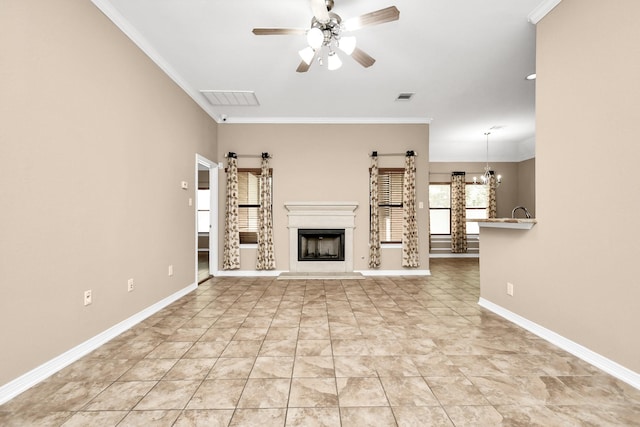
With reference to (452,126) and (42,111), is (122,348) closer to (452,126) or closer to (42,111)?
(42,111)

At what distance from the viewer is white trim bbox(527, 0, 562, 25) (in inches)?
103

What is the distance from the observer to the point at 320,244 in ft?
18.8

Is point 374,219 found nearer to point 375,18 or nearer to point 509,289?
point 509,289

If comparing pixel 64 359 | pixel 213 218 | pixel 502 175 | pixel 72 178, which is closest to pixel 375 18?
pixel 72 178

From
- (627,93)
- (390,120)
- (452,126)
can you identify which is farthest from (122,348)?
(452,126)

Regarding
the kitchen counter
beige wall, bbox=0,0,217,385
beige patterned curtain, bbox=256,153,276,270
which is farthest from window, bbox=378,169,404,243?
beige wall, bbox=0,0,217,385

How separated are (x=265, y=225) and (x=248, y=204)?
615 mm

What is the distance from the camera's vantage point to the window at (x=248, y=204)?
18.8 ft

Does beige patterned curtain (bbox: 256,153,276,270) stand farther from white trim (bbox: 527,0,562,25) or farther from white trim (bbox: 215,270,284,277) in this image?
white trim (bbox: 527,0,562,25)

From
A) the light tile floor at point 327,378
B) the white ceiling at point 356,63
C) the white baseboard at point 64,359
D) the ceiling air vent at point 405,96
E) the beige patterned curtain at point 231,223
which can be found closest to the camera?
the light tile floor at point 327,378

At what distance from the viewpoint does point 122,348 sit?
2.44m

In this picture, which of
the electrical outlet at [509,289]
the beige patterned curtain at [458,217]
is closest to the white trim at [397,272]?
the electrical outlet at [509,289]

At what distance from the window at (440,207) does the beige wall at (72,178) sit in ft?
23.3

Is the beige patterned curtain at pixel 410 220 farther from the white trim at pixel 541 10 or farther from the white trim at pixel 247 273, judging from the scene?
the white trim at pixel 541 10
